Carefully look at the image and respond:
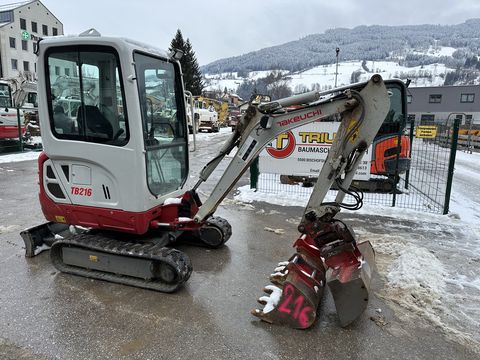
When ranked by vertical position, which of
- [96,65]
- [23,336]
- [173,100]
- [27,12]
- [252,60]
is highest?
[252,60]

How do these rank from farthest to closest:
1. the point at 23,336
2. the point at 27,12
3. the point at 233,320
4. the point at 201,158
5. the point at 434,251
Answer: the point at 27,12 → the point at 201,158 → the point at 434,251 → the point at 233,320 → the point at 23,336

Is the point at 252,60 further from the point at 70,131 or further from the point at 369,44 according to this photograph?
the point at 70,131

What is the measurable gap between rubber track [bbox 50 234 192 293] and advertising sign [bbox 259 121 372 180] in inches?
Answer: 185

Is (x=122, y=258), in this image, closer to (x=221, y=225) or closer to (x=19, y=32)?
(x=221, y=225)

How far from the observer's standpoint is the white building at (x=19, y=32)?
170ft

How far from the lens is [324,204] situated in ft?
12.4

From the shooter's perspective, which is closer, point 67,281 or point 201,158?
point 67,281

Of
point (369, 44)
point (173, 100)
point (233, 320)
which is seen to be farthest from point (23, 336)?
point (369, 44)

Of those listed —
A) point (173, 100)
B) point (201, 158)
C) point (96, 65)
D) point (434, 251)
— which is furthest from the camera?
point (201, 158)

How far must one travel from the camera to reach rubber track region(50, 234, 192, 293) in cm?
397

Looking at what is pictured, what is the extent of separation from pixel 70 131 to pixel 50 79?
2.12 feet

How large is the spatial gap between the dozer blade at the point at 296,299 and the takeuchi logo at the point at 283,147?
16.3 feet

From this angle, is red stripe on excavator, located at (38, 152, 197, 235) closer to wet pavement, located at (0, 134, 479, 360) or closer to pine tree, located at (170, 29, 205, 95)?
wet pavement, located at (0, 134, 479, 360)

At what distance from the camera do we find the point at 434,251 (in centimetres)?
539
